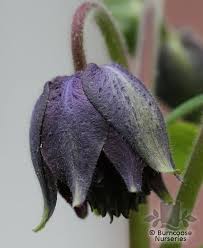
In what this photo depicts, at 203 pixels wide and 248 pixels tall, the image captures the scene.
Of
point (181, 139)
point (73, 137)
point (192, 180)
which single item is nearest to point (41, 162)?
point (73, 137)

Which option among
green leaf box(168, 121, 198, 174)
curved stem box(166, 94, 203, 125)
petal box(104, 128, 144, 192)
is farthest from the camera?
green leaf box(168, 121, 198, 174)

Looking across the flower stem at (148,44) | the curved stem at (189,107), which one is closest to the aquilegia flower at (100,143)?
the curved stem at (189,107)

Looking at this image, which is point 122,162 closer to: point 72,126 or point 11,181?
point 72,126

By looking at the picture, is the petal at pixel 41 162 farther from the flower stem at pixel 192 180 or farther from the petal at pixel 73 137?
the flower stem at pixel 192 180

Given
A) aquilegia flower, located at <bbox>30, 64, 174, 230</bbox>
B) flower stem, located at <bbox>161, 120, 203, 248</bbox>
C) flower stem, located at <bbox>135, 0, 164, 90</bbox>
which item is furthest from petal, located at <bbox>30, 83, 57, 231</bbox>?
flower stem, located at <bbox>135, 0, 164, 90</bbox>

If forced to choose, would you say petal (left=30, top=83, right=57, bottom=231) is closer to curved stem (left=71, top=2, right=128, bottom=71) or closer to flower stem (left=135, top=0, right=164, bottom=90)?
curved stem (left=71, top=2, right=128, bottom=71)

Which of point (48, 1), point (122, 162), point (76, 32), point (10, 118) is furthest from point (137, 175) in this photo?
point (48, 1)

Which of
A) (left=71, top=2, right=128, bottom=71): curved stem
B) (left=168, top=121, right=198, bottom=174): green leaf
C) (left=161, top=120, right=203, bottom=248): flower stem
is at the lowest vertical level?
(left=168, top=121, right=198, bottom=174): green leaf

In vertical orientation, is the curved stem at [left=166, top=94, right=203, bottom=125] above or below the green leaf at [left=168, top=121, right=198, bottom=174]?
above

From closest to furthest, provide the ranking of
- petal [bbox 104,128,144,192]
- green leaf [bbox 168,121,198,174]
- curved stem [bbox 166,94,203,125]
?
petal [bbox 104,128,144,192] → curved stem [bbox 166,94,203,125] → green leaf [bbox 168,121,198,174]
